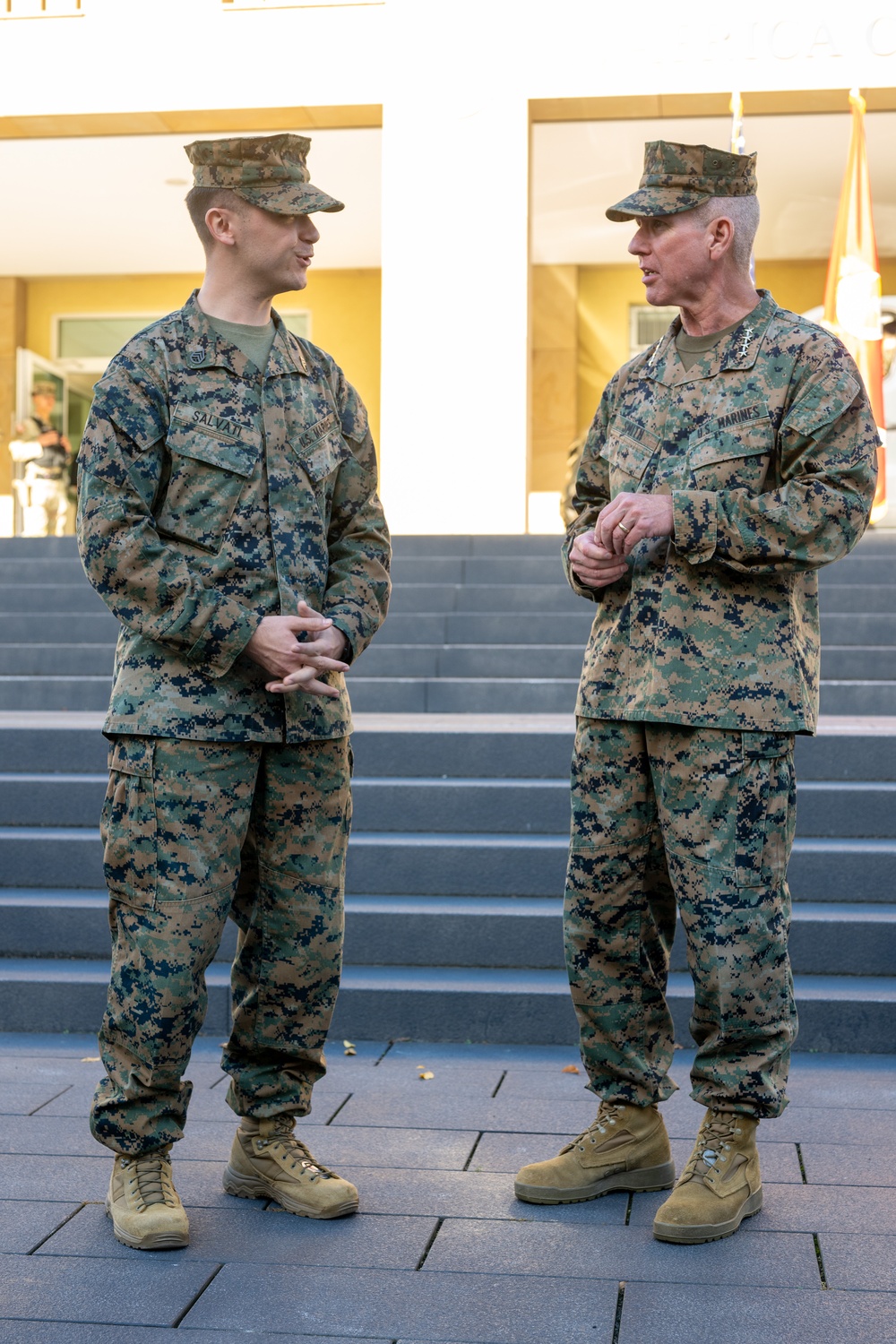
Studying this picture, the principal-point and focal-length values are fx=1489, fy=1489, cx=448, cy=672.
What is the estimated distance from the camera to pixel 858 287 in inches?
415

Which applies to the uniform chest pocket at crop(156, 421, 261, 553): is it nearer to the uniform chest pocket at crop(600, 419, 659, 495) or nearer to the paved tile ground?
the uniform chest pocket at crop(600, 419, 659, 495)

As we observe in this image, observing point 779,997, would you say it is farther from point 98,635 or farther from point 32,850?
point 98,635

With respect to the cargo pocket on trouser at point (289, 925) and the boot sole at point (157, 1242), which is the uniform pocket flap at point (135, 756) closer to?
the cargo pocket on trouser at point (289, 925)

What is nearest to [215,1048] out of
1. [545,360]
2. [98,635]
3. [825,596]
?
[98,635]

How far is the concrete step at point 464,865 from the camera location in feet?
15.8

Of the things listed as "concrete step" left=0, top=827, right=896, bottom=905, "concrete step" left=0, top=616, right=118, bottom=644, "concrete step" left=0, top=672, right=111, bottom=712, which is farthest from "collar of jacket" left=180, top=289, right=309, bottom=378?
"concrete step" left=0, top=616, right=118, bottom=644

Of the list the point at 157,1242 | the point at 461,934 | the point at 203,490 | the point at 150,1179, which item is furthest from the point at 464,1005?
the point at 203,490

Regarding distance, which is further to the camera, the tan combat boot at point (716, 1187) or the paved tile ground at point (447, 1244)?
the tan combat boot at point (716, 1187)

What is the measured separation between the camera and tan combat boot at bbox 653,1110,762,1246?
2.90 metres

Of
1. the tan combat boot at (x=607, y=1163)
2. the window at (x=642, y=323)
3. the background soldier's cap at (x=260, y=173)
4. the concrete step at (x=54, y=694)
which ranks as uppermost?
the window at (x=642, y=323)

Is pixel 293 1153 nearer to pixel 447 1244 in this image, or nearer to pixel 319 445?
pixel 447 1244

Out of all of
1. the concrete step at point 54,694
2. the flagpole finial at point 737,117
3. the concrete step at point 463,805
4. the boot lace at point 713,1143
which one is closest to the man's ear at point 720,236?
the boot lace at point 713,1143

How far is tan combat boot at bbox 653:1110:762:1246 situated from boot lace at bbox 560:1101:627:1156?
21cm

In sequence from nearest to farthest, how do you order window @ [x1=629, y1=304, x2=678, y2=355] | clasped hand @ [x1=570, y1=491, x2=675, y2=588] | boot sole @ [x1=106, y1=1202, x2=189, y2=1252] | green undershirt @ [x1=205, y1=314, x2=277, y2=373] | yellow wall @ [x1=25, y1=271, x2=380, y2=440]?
boot sole @ [x1=106, y1=1202, x2=189, y2=1252] → clasped hand @ [x1=570, y1=491, x2=675, y2=588] → green undershirt @ [x1=205, y1=314, x2=277, y2=373] → window @ [x1=629, y1=304, x2=678, y2=355] → yellow wall @ [x1=25, y1=271, x2=380, y2=440]
